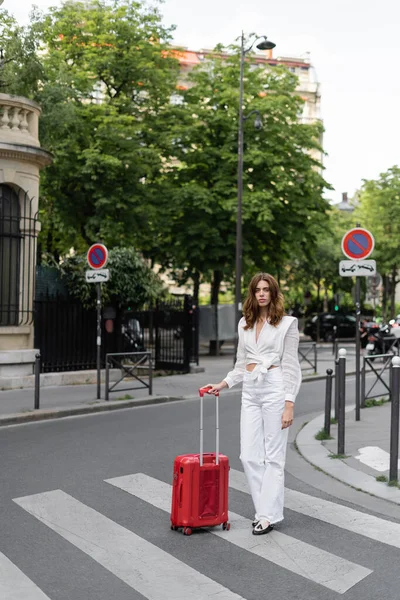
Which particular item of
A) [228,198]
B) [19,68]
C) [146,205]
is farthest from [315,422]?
[228,198]

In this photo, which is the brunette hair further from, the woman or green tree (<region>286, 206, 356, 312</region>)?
green tree (<region>286, 206, 356, 312</region>)

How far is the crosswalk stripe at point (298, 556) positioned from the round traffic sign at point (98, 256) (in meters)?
7.91

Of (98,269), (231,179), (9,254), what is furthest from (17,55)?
(231,179)

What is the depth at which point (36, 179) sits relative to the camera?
53.1ft

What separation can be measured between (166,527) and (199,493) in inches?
19.3

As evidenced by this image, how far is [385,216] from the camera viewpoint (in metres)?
48.7

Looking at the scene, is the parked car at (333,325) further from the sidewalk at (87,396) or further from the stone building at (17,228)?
the stone building at (17,228)

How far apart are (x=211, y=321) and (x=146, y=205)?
6.49 metres

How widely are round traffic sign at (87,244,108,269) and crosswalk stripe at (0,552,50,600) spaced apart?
926 cm

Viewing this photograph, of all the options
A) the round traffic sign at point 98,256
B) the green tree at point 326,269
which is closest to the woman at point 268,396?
the round traffic sign at point 98,256

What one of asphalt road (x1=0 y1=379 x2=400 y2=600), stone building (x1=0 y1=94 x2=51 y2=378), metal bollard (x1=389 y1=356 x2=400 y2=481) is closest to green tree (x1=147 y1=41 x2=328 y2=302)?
stone building (x1=0 y1=94 x2=51 y2=378)

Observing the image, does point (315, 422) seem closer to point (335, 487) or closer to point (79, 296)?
point (335, 487)

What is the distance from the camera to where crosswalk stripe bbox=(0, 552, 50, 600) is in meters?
4.36

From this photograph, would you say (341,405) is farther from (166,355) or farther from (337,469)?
(166,355)
